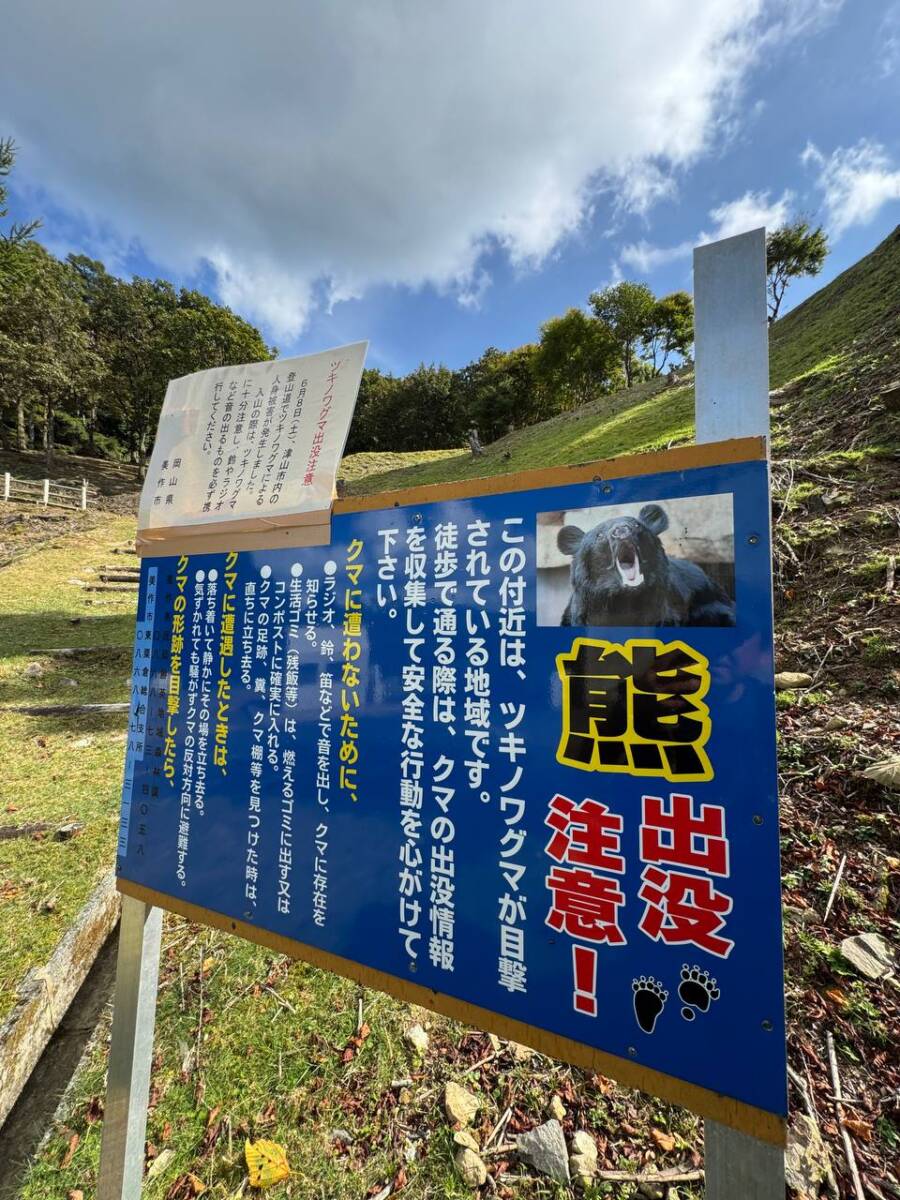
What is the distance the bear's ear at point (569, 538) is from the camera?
1.38 metres

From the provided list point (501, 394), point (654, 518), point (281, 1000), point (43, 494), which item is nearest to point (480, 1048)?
point (281, 1000)

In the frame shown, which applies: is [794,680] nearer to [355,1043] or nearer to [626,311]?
[355,1043]

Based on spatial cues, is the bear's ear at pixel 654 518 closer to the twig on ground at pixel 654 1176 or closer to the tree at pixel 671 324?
the twig on ground at pixel 654 1176

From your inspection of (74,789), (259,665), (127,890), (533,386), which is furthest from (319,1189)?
(533,386)

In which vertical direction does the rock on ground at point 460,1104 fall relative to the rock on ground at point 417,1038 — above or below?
below

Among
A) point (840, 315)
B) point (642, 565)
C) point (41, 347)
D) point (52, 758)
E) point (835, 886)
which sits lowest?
point (52, 758)

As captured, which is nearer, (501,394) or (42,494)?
(42,494)

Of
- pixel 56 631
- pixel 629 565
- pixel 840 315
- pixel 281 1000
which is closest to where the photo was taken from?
pixel 629 565

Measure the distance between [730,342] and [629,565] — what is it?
0.66 m

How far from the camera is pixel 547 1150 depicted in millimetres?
2066

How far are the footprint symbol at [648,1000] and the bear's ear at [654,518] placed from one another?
1.06 meters

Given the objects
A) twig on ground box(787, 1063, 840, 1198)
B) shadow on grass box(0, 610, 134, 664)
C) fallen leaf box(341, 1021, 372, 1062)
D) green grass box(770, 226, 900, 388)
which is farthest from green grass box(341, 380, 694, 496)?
fallen leaf box(341, 1021, 372, 1062)

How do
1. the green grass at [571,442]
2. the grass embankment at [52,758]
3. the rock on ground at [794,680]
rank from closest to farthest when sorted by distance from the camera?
1. the grass embankment at [52,758]
2. the rock on ground at [794,680]
3. the green grass at [571,442]

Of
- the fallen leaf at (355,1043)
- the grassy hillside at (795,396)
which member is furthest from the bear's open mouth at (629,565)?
the grassy hillside at (795,396)
